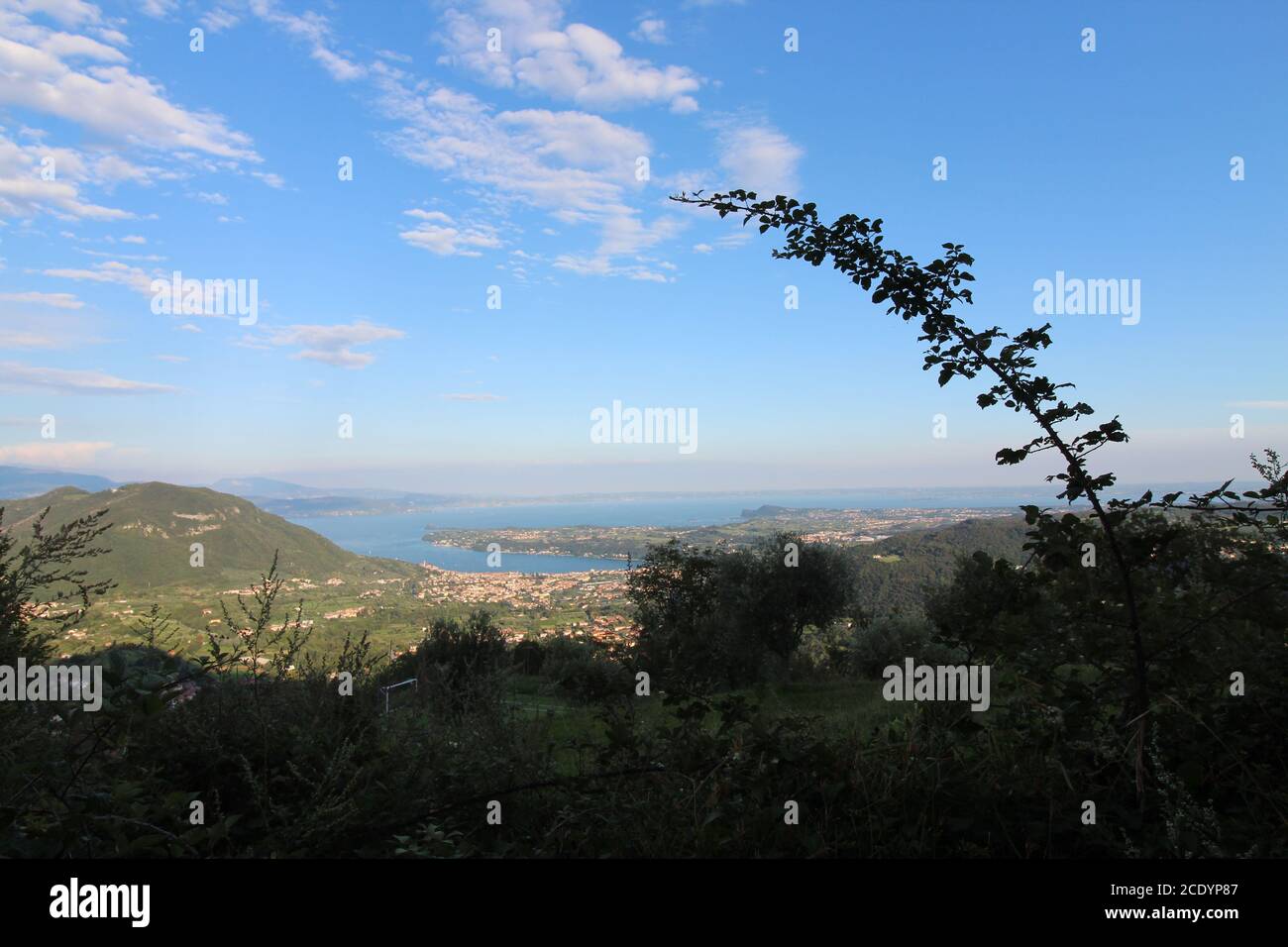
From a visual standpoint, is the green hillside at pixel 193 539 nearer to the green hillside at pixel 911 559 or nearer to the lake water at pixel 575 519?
the lake water at pixel 575 519

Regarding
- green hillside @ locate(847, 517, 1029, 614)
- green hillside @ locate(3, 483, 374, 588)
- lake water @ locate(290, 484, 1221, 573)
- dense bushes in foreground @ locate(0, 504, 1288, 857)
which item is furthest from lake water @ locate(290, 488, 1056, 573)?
green hillside @ locate(3, 483, 374, 588)

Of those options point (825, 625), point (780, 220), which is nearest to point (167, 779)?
point (780, 220)

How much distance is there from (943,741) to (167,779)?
3524 mm

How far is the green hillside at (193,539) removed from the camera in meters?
33.7

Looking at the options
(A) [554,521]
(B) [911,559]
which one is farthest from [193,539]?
(A) [554,521]

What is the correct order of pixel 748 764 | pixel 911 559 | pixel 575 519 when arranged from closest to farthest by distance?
pixel 748 764 < pixel 911 559 < pixel 575 519

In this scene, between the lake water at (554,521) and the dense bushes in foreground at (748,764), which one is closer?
the dense bushes in foreground at (748,764)

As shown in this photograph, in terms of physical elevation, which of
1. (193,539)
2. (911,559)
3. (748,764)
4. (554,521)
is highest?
(748,764)

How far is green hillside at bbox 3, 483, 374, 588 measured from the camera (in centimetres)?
3372

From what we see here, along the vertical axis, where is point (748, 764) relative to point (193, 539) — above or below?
above

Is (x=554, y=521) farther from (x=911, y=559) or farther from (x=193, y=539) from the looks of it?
(x=911, y=559)

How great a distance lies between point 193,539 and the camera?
43406 millimetres

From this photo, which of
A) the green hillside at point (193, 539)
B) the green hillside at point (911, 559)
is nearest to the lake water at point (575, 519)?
the green hillside at point (911, 559)

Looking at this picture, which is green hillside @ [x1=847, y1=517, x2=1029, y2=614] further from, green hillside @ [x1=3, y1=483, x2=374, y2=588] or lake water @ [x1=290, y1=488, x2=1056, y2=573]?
green hillside @ [x1=3, y1=483, x2=374, y2=588]
